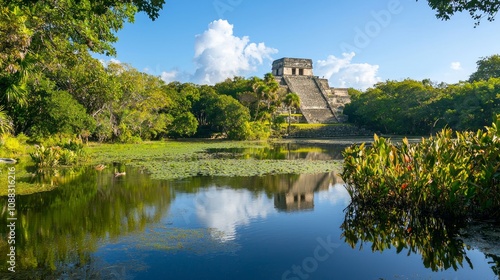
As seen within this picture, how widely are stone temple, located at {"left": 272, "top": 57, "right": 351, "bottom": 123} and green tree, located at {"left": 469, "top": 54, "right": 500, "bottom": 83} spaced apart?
1720 centimetres

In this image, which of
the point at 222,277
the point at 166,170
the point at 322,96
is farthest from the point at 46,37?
the point at 322,96

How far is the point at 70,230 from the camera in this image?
711cm

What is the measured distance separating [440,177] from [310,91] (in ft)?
157

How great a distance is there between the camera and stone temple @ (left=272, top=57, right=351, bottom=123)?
50.1 metres

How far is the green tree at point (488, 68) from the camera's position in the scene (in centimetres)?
4844

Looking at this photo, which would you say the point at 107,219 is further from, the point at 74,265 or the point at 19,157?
the point at 19,157

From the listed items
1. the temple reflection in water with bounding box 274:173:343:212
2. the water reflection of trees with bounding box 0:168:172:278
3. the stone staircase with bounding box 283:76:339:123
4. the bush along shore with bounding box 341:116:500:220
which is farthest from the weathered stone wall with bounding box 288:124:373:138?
the bush along shore with bounding box 341:116:500:220

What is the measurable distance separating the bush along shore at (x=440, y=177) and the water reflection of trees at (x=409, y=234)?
0.26 metres

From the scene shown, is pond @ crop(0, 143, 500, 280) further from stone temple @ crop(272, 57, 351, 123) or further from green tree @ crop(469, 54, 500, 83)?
green tree @ crop(469, 54, 500, 83)

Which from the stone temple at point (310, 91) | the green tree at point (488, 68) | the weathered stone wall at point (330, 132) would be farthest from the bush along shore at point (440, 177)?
the green tree at point (488, 68)

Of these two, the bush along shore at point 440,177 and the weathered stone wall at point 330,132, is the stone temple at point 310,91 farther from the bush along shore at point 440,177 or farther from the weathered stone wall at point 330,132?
the bush along shore at point 440,177

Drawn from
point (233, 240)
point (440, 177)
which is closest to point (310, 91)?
point (440, 177)

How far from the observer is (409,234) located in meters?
6.94

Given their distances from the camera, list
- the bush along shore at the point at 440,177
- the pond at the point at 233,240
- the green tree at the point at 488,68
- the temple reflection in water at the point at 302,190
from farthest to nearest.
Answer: the green tree at the point at 488,68 → the temple reflection in water at the point at 302,190 → the bush along shore at the point at 440,177 → the pond at the point at 233,240
